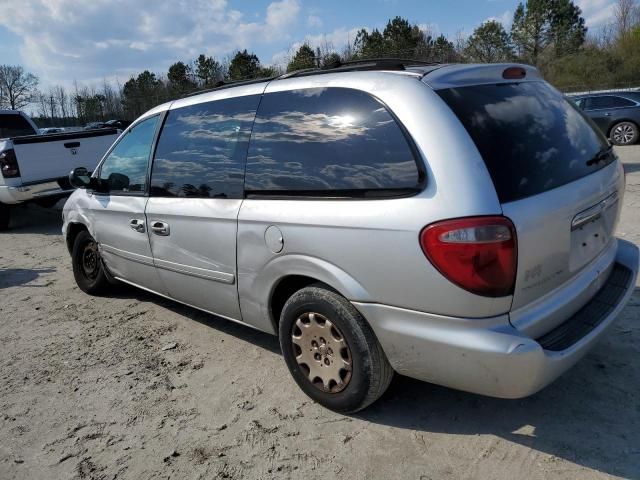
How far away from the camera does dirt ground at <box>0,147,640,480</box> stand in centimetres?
257

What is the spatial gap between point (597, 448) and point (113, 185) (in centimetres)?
395

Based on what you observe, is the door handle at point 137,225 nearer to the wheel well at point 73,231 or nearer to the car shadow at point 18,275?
the wheel well at point 73,231

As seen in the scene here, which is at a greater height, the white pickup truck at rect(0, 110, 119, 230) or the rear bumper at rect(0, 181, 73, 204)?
the white pickup truck at rect(0, 110, 119, 230)

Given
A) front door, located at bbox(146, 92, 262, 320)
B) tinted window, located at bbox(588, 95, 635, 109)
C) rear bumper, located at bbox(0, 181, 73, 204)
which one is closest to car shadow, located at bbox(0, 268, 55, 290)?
rear bumper, located at bbox(0, 181, 73, 204)

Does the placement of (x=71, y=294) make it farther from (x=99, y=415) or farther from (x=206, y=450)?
(x=206, y=450)

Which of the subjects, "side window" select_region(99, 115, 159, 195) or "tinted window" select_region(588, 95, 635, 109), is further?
"tinted window" select_region(588, 95, 635, 109)

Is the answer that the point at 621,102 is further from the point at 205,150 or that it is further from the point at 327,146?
the point at 327,146

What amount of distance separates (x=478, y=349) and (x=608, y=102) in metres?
15.4

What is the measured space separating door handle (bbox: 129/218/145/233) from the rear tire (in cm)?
1487

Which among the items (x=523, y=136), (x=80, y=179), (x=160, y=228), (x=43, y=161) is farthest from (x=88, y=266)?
(x=523, y=136)

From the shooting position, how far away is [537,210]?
7.77ft

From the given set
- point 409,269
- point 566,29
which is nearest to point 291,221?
point 409,269

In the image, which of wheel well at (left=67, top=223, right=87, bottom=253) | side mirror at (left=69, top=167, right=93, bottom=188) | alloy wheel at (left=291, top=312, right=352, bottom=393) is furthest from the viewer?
wheel well at (left=67, top=223, right=87, bottom=253)

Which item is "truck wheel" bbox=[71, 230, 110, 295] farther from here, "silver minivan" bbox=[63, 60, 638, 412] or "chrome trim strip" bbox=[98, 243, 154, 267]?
"silver minivan" bbox=[63, 60, 638, 412]
